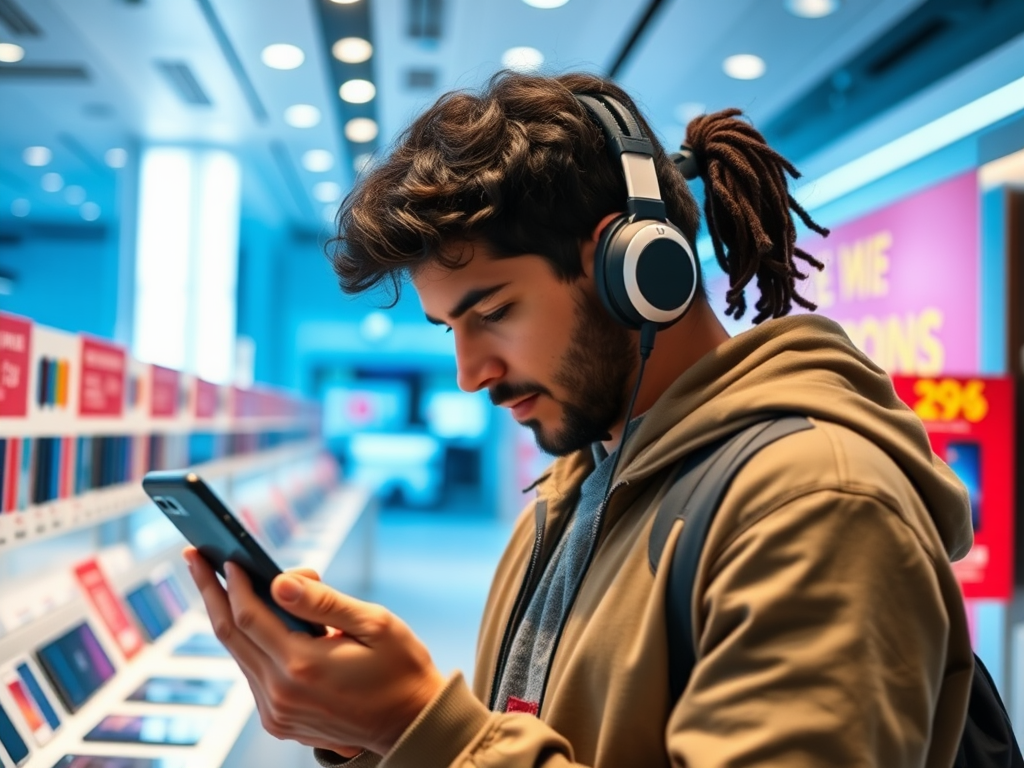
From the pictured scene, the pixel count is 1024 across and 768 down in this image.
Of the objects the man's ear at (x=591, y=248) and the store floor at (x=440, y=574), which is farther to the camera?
the store floor at (x=440, y=574)

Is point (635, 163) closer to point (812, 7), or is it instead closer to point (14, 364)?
point (14, 364)

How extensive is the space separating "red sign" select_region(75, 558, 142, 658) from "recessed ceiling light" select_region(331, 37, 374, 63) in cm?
429

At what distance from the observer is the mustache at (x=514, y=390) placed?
3.69ft

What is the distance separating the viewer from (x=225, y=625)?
3.12ft

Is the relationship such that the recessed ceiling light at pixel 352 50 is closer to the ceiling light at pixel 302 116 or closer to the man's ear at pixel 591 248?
the ceiling light at pixel 302 116

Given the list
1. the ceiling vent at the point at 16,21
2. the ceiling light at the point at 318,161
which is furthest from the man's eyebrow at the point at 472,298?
the ceiling light at the point at 318,161

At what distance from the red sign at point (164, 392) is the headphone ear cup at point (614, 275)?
2.23 m

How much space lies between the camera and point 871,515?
793 mm

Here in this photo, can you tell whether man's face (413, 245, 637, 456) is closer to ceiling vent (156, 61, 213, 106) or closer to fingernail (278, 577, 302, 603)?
fingernail (278, 577, 302, 603)

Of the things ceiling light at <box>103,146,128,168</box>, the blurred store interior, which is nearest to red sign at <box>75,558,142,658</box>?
the blurred store interior

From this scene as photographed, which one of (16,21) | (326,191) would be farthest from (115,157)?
(16,21)

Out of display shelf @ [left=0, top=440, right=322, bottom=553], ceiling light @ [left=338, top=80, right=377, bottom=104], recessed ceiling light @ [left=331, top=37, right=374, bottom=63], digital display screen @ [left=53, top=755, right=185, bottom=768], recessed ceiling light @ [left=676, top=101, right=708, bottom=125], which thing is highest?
ceiling light @ [left=338, top=80, right=377, bottom=104]

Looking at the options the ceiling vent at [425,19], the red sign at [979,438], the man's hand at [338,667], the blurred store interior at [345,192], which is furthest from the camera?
the ceiling vent at [425,19]

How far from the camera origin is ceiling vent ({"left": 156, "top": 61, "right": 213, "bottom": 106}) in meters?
6.25
